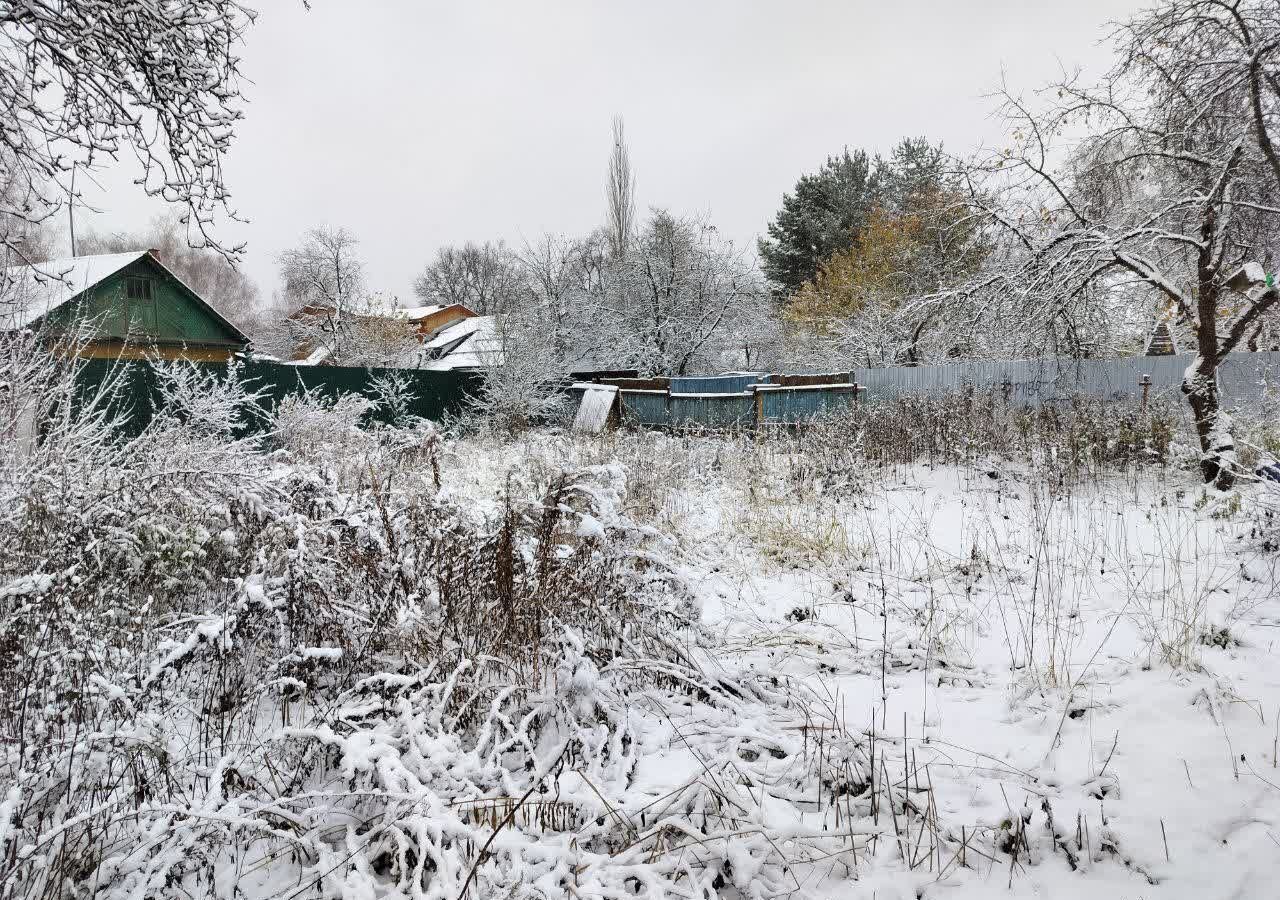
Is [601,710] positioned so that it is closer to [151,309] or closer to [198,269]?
[151,309]

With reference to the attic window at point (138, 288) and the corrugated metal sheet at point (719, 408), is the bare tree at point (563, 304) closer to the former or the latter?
the corrugated metal sheet at point (719, 408)

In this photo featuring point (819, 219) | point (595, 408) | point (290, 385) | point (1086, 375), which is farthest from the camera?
point (819, 219)

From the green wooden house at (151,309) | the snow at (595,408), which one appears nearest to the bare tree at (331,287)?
the green wooden house at (151,309)

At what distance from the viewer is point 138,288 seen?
2172 cm

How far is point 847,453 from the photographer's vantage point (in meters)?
7.50

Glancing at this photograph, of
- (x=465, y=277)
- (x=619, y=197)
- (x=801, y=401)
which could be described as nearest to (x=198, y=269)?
(x=465, y=277)

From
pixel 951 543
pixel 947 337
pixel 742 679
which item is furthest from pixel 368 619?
pixel 947 337

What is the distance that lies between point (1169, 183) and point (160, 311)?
2673 centimetres

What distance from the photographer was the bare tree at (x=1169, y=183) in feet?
19.0

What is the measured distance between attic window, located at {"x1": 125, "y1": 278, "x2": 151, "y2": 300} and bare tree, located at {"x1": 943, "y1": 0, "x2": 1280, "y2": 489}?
2469 cm

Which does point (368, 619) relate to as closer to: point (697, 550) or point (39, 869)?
point (39, 869)

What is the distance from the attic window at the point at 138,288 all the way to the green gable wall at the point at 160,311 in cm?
10

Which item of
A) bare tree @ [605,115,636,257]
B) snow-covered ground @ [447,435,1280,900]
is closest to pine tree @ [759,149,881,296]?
bare tree @ [605,115,636,257]

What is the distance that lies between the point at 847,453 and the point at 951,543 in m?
2.38
